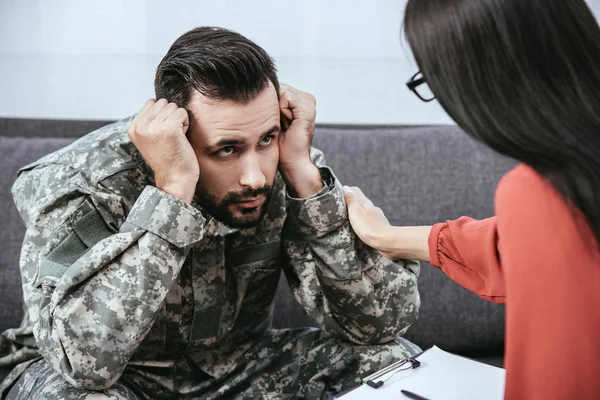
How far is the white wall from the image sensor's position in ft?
6.80

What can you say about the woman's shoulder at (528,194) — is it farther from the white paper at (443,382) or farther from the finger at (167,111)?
the finger at (167,111)

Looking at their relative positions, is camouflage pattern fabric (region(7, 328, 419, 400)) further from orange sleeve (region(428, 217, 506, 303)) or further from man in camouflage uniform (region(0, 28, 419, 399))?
orange sleeve (region(428, 217, 506, 303))

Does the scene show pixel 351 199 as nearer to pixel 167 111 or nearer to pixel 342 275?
pixel 342 275

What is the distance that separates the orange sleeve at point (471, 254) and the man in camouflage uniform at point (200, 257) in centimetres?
21

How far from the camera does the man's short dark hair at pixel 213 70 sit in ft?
4.58

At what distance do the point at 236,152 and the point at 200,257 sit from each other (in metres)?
0.25

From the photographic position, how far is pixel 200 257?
4.99 feet

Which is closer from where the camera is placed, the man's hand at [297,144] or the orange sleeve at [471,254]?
the orange sleeve at [471,254]

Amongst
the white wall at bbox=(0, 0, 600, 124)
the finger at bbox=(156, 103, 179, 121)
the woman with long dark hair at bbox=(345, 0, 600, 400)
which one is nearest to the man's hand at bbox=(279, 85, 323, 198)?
the finger at bbox=(156, 103, 179, 121)

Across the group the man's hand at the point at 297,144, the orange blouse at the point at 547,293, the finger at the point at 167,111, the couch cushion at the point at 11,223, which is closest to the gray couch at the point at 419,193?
the couch cushion at the point at 11,223

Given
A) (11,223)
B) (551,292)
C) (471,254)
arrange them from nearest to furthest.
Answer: (551,292)
(471,254)
(11,223)

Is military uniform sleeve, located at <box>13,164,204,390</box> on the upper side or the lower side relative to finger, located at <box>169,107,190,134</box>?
lower

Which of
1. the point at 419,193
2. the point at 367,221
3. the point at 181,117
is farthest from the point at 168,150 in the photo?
the point at 419,193

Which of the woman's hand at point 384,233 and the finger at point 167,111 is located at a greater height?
the finger at point 167,111
